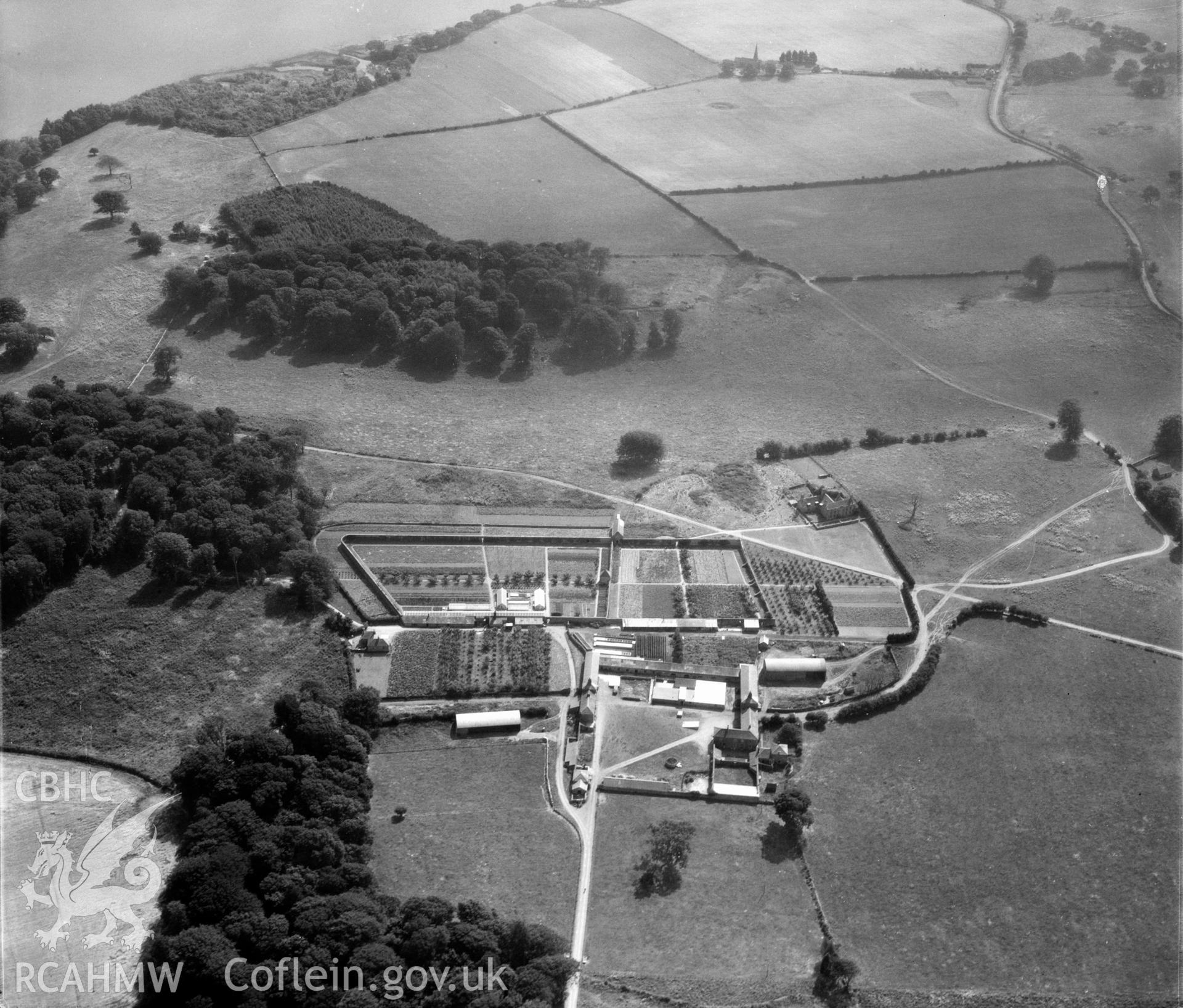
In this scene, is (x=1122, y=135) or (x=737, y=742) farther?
(x=1122, y=135)

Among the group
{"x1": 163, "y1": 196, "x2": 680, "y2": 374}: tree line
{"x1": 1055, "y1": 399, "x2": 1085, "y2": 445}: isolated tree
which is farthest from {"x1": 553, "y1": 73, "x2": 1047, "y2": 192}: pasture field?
{"x1": 1055, "y1": 399, "x2": 1085, "y2": 445}: isolated tree

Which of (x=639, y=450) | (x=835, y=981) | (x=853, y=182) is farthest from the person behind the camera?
(x=853, y=182)

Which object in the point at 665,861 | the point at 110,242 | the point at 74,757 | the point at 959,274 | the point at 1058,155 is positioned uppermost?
the point at 1058,155

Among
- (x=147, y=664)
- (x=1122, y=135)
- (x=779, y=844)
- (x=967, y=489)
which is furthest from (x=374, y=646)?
(x=1122, y=135)

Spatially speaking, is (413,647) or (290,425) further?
(290,425)

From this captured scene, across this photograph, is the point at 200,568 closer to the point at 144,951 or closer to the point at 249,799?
the point at 249,799

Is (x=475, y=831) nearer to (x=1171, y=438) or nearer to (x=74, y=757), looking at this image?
(x=74, y=757)

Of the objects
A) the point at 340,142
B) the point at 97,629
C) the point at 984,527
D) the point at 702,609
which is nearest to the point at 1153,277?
the point at 984,527

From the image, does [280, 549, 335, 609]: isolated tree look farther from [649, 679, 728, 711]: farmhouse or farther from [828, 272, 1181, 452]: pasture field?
[828, 272, 1181, 452]: pasture field
